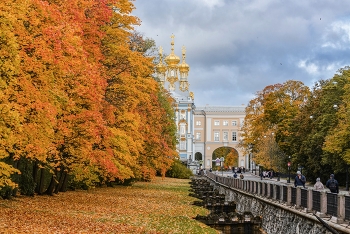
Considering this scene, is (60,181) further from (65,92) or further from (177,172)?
(177,172)

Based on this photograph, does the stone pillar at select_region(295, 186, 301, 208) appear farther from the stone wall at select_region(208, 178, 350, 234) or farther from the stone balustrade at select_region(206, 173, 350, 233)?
the stone wall at select_region(208, 178, 350, 234)

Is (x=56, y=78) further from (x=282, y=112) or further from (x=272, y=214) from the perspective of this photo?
(x=282, y=112)

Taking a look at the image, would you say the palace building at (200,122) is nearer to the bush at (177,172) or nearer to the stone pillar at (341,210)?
the bush at (177,172)

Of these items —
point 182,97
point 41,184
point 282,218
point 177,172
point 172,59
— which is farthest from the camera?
point 182,97

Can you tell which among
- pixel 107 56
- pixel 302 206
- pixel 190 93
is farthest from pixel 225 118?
pixel 302 206

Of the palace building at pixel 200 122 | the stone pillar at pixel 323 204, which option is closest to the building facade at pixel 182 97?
the palace building at pixel 200 122

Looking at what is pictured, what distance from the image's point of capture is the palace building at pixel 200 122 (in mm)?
141375

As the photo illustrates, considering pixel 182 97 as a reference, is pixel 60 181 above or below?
below

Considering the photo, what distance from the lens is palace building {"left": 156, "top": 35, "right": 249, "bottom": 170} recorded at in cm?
14138

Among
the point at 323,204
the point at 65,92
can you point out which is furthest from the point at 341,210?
the point at 65,92

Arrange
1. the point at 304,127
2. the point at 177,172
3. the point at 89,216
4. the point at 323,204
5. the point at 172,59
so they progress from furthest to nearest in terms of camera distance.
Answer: the point at 172,59 < the point at 177,172 < the point at 304,127 < the point at 89,216 < the point at 323,204

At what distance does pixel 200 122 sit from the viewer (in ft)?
516

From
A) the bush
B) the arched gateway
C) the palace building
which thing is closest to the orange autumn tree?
the bush

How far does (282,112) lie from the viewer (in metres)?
78.8
